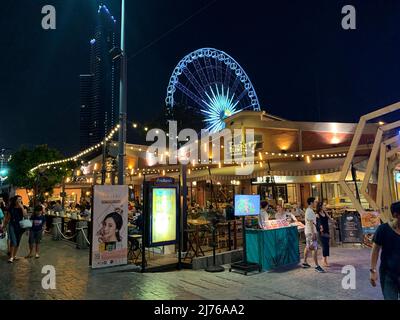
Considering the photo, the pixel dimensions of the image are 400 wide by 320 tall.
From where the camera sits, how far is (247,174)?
51.6 feet

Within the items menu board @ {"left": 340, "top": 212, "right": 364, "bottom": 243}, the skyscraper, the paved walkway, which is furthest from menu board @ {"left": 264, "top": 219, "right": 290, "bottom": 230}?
the skyscraper

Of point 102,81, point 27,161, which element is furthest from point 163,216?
point 27,161

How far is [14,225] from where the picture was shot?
8.20 meters

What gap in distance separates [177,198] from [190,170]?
9.43 metres

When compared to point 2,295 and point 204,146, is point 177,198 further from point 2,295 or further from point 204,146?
point 204,146

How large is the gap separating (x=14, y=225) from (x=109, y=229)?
113 inches

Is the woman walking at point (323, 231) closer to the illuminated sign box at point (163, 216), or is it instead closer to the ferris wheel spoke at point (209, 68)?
the illuminated sign box at point (163, 216)

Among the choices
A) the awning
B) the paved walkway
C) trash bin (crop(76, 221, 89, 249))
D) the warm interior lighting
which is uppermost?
the warm interior lighting

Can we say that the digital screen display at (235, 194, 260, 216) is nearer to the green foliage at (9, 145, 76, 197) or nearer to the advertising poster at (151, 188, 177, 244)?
the advertising poster at (151, 188, 177, 244)

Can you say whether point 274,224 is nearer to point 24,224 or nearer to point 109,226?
point 109,226

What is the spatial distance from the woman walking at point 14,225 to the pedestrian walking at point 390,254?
8.15m

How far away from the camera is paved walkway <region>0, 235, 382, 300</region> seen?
540 cm

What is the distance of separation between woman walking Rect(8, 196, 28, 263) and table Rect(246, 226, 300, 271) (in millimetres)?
5976

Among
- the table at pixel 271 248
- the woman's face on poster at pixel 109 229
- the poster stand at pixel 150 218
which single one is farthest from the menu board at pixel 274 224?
the woman's face on poster at pixel 109 229
